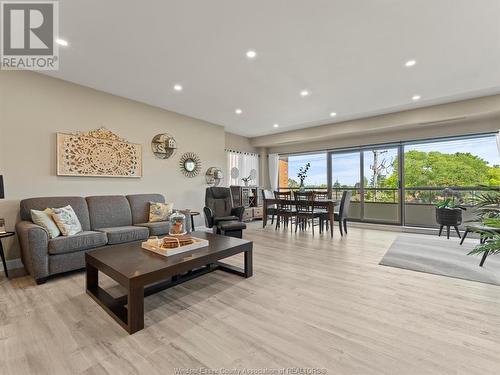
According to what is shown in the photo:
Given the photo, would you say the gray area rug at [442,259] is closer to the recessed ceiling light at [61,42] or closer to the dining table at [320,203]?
the dining table at [320,203]

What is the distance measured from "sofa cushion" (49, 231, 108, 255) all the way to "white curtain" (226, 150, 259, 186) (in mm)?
4132

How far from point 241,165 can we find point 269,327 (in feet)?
19.5

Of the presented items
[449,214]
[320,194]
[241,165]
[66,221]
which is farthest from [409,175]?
[66,221]

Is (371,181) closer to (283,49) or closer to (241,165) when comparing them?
(241,165)

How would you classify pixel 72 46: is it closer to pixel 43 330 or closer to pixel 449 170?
pixel 43 330

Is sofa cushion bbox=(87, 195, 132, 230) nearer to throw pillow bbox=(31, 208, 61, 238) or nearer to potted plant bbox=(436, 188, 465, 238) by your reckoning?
throw pillow bbox=(31, 208, 61, 238)

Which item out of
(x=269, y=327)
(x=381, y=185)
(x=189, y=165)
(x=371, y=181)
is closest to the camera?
(x=269, y=327)

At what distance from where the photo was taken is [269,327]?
5.76ft

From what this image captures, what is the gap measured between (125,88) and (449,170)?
22.9 ft

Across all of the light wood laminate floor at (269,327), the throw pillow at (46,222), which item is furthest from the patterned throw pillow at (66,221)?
the light wood laminate floor at (269,327)

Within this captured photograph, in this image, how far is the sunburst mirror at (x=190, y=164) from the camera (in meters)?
5.31

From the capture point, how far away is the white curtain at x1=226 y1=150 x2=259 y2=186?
7.00 m

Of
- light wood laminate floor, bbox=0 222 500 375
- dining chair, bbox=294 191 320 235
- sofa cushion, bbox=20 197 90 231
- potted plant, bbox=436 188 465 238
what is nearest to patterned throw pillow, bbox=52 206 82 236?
sofa cushion, bbox=20 197 90 231

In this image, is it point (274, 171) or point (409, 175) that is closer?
point (409, 175)
